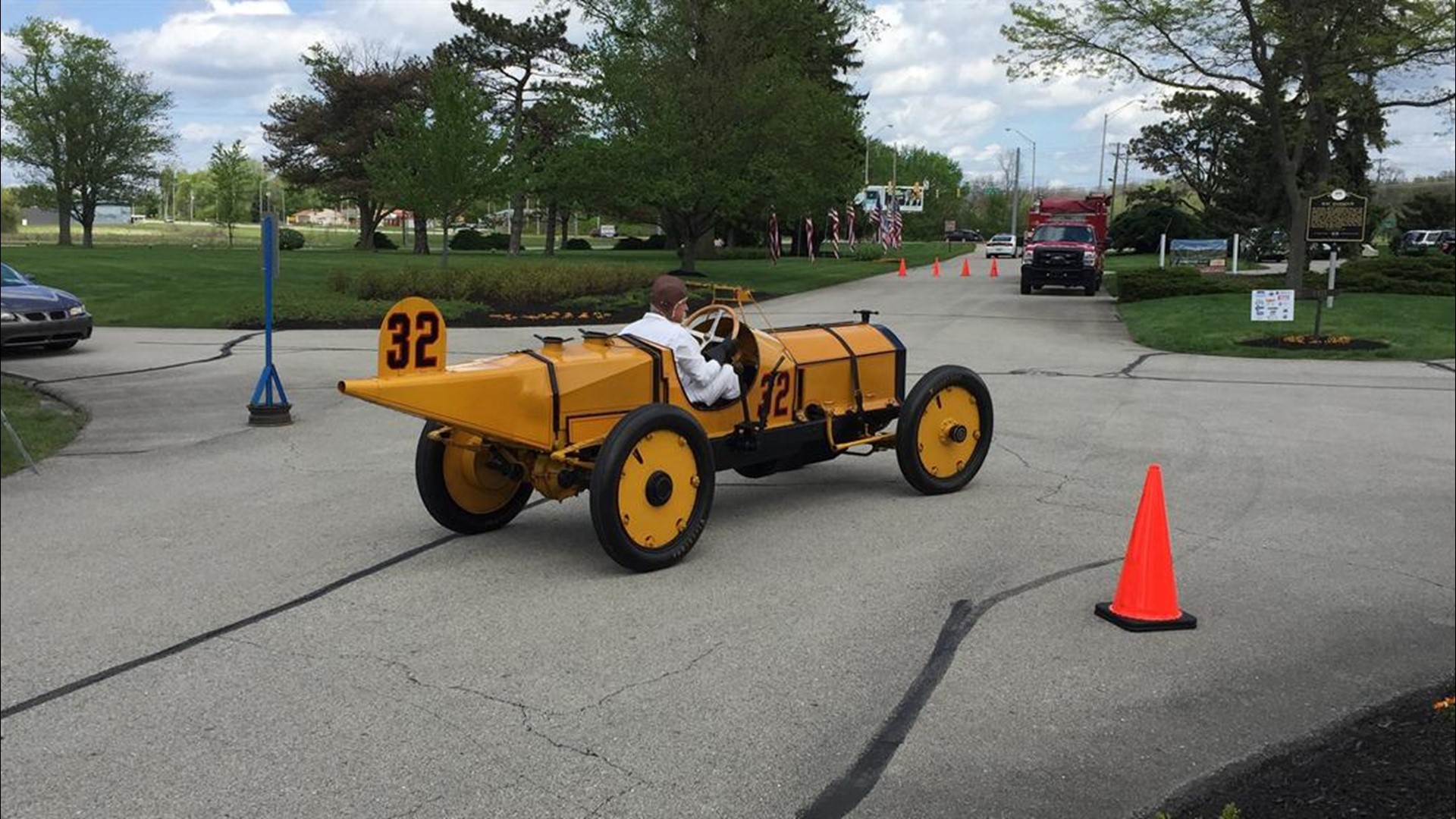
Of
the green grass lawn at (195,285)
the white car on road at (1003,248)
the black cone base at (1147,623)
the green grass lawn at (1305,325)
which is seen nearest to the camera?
the black cone base at (1147,623)

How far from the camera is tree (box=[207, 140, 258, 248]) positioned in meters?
45.6

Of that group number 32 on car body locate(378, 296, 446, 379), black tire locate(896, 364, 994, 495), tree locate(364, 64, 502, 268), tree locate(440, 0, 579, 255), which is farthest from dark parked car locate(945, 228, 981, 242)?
number 32 on car body locate(378, 296, 446, 379)

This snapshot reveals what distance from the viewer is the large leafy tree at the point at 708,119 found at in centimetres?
2911

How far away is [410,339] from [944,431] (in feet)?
12.2

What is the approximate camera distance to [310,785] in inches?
127

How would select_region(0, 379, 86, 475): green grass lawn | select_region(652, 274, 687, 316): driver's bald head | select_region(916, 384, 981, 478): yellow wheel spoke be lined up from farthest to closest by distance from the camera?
select_region(916, 384, 981, 478): yellow wheel spoke
select_region(652, 274, 687, 316): driver's bald head
select_region(0, 379, 86, 475): green grass lawn

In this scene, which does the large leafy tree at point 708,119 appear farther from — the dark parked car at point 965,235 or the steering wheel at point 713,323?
the dark parked car at point 965,235

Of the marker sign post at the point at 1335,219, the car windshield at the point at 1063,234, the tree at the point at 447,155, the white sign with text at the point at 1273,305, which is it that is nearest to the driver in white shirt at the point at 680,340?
the white sign with text at the point at 1273,305

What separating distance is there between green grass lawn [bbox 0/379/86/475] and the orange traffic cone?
4294 mm

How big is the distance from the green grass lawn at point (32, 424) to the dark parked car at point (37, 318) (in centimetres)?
19

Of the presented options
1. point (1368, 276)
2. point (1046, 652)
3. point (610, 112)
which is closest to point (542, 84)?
point (610, 112)

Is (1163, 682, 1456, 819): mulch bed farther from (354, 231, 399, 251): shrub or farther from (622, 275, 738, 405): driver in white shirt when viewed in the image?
(354, 231, 399, 251): shrub

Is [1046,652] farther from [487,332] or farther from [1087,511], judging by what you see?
[487,332]

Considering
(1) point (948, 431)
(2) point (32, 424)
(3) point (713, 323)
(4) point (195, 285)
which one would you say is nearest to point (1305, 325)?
(1) point (948, 431)
